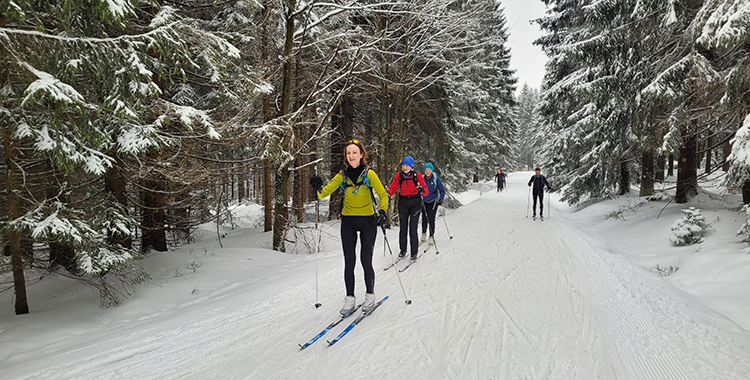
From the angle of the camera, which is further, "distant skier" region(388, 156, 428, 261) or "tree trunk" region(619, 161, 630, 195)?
A: "tree trunk" region(619, 161, 630, 195)

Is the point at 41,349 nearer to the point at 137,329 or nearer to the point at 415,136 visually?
the point at 137,329

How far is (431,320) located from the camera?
418cm

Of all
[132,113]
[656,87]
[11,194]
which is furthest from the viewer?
[656,87]

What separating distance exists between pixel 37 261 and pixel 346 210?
213 inches

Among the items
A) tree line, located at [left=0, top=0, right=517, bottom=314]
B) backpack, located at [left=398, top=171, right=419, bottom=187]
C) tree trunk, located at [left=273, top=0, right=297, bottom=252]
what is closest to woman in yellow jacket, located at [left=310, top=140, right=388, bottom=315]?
tree line, located at [left=0, top=0, right=517, bottom=314]

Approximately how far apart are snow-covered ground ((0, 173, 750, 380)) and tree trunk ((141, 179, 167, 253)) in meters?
1.36

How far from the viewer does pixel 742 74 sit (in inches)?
232

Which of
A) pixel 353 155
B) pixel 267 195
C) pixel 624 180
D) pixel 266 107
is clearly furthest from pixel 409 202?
pixel 624 180

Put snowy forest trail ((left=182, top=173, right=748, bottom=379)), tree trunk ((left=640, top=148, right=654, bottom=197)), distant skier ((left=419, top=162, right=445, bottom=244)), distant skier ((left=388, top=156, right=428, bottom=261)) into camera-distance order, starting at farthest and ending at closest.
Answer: tree trunk ((left=640, top=148, right=654, bottom=197)), distant skier ((left=419, top=162, right=445, bottom=244)), distant skier ((left=388, top=156, right=428, bottom=261)), snowy forest trail ((left=182, top=173, right=748, bottom=379))

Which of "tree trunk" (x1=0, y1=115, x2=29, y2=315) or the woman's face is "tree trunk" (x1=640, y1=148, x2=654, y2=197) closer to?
the woman's face

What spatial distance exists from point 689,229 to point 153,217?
1266cm

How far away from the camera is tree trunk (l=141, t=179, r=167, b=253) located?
846cm

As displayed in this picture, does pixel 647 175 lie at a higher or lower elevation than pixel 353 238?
higher

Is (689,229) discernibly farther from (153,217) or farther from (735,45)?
(153,217)
